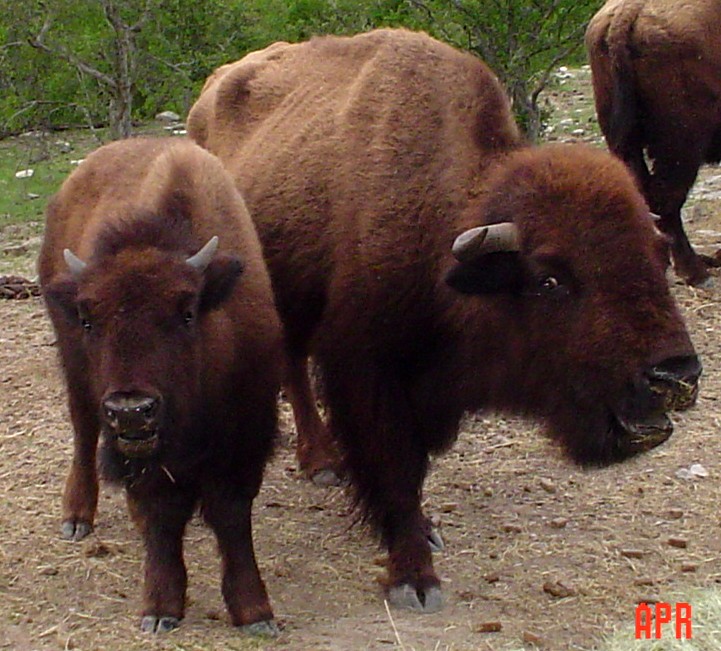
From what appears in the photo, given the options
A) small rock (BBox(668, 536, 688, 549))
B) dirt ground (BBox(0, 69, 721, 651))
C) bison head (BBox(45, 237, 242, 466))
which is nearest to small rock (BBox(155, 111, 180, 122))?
dirt ground (BBox(0, 69, 721, 651))

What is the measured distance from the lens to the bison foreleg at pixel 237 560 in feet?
14.7

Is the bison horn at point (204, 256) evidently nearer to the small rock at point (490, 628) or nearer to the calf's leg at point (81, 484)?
the calf's leg at point (81, 484)

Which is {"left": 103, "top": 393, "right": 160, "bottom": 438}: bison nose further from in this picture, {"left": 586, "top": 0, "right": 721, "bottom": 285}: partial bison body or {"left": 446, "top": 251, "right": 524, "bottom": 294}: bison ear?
{"left": 586, "top": 0, "right": 721, "bottom": 285}: partial bison body

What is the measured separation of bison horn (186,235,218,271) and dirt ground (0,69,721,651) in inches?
53.5

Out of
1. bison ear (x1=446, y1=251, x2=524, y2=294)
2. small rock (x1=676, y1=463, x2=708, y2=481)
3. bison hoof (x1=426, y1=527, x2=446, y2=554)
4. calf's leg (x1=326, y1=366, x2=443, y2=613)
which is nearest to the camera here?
bison ear (x1=446, y1=251, x2=524, y2=294)

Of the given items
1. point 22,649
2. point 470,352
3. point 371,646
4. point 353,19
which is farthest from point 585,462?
point 353,19

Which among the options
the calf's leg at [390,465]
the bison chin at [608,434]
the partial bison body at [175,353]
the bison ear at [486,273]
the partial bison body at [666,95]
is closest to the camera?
the partial bison body at [175,353]

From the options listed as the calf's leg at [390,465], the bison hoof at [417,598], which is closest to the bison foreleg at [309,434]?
the calf's leg at [390,465]

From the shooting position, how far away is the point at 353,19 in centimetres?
1289

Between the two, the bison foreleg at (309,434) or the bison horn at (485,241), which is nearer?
the bison horn at (485,241)

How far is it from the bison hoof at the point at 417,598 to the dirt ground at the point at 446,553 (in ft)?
0.22

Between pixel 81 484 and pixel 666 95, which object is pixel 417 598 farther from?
pixel 666 95

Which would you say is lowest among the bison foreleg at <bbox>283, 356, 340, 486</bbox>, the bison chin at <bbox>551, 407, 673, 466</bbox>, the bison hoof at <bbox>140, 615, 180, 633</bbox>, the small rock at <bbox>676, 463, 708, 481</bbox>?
the bison foreleg at <bbox>283, 356, 340, 486</bbox>

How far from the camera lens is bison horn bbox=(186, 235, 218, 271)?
4.21 metres
